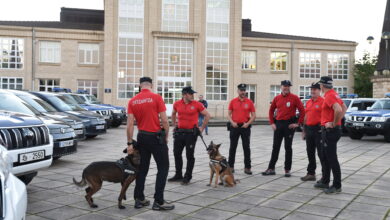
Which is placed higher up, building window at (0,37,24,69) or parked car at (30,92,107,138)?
building window at (0,37,24,69)

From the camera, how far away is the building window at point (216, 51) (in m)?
34.9

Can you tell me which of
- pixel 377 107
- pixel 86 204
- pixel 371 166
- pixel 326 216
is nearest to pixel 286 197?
pixel 326 216

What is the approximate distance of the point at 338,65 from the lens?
40.5 m

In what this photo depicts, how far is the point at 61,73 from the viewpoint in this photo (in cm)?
3419

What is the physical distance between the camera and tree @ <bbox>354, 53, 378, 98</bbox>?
1540 inches

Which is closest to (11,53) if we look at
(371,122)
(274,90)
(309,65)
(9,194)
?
(274,90)

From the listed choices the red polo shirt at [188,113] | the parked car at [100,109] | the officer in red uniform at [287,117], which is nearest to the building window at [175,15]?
the parked car at [100,109]

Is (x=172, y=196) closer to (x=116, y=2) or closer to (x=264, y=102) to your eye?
(x=116, y=2)

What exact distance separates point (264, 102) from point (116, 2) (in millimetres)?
16293

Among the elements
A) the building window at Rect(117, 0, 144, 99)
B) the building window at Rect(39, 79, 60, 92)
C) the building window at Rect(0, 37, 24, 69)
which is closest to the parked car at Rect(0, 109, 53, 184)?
the building window at Rect(117, 0, 144, 99)

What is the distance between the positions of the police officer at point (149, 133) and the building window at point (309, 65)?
1406 inches

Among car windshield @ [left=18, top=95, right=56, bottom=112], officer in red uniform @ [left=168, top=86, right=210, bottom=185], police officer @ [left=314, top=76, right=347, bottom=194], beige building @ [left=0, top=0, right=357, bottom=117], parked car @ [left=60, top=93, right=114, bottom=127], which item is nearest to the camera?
police officer @ [left=314, top=76, right=347, bottom=194]

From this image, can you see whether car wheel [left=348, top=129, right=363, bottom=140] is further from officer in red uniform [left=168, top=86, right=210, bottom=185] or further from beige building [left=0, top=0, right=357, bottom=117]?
beige building [left=0, top=0, right=357, bottom=117]

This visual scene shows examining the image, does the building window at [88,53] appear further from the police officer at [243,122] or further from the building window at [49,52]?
the police officer at [243,122]
